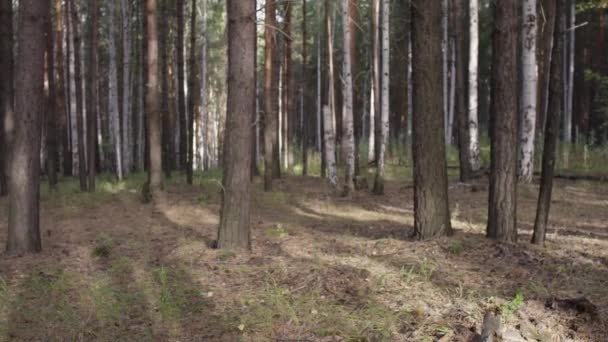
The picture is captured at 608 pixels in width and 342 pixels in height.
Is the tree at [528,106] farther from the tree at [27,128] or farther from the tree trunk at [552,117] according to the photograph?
the tree at [27,128]

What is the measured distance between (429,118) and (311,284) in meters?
2.80

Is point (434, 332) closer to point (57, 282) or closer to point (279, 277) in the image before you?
point (279, 277)

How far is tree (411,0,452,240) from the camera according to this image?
7.12 meters

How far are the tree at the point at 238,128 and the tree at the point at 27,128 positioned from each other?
105 inches

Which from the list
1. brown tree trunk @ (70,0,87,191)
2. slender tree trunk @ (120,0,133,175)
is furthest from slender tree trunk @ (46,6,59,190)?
slender tree trunk @ (120,0,133,175)

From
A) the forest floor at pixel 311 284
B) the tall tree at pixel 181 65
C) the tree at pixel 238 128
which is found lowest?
the forest floor at pixel 311 284

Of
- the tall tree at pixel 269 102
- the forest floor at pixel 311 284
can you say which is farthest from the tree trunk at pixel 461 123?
the tall tree at pixel 269 102

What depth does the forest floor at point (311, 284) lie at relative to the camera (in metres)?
4.75

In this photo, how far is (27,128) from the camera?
748cm

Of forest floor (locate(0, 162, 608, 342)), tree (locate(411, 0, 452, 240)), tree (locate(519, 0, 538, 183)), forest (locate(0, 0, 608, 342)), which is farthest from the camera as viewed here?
tree (locate(519, 0, 538, 183))

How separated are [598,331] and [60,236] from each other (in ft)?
27.0

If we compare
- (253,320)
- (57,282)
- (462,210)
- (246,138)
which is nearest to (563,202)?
(462,210)

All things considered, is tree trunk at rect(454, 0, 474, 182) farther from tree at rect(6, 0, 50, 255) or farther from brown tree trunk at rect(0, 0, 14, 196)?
brown tree trunk at rect(0, 0, 14, 196)

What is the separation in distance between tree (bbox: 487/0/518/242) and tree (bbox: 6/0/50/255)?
6106mm
